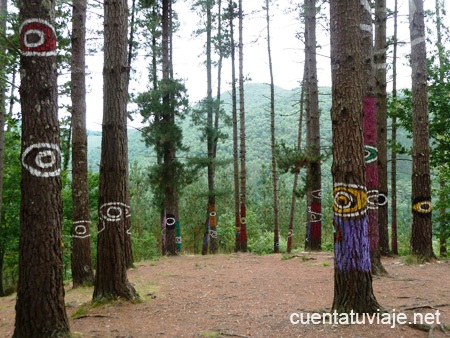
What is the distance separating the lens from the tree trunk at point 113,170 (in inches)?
232

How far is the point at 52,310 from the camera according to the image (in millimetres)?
3967

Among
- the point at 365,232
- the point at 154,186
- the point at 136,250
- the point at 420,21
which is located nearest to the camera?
the point at 365,232

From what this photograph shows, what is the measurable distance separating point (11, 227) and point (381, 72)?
1397 centimetres

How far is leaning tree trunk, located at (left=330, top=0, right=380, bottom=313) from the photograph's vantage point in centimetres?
447

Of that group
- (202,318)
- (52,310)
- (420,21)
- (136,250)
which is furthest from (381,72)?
(136,250)

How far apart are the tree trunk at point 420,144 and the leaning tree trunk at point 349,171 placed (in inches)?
207

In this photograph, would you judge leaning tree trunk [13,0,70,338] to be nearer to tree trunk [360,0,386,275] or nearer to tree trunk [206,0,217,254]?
tree trunk [360,0,386,275]

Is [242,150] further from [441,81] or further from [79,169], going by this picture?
[79,169]

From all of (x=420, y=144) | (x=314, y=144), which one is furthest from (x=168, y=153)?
(x=420, y=144)

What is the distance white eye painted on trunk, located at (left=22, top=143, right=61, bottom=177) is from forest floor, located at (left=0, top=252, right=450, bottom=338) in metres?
1.89

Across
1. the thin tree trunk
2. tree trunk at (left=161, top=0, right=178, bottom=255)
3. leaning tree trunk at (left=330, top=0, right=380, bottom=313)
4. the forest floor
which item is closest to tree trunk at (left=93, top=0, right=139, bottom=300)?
the forest floor

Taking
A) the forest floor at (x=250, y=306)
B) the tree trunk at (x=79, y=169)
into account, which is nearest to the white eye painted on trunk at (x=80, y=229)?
the tree trunk at (x=79, y=169)

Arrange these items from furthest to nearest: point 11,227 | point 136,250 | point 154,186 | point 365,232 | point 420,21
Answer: point 136,250 < point 154,186 < point 11,227 < point 420,21 < point 365,232

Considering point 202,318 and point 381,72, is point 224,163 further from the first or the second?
point 202,318
